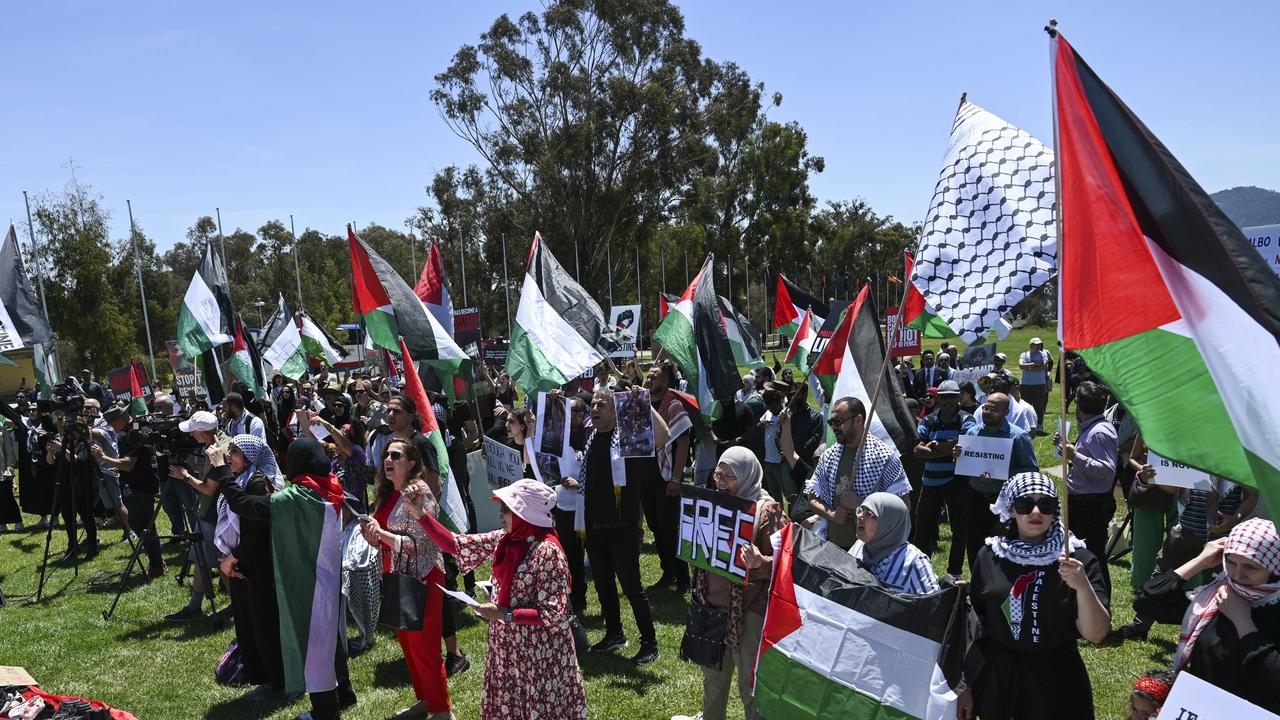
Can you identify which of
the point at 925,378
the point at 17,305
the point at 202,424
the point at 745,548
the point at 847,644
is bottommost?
the point at 847,644

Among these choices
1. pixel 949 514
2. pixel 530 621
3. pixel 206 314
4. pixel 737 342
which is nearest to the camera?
pixel 530 621

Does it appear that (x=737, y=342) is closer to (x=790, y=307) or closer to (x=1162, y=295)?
(x=790, y=307)

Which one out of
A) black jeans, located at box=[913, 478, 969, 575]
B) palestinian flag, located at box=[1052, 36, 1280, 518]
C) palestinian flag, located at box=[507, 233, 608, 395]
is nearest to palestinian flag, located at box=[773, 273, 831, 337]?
palestinian flag, located at box=[507, 233, 608, 395]

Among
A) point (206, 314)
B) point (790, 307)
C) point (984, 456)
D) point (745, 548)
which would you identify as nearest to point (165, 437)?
point (206, 314)

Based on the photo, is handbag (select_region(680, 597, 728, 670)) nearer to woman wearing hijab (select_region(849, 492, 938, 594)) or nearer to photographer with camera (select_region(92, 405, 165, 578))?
woman wearing hijab (select_region(849, 492, 938, 594))

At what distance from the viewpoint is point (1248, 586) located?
349 cm

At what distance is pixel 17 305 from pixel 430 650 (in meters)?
10.1

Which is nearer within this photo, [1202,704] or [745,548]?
[1202,704]

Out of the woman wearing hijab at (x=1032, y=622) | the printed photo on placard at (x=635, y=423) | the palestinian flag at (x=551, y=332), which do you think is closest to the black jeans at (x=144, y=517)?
the palestinian flag at (x=551, y=332)

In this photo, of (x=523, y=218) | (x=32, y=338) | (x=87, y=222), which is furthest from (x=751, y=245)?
(x=32, y=338)

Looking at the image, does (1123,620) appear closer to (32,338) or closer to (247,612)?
(247,612)

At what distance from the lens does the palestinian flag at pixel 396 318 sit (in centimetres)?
980

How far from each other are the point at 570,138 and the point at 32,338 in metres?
35.8

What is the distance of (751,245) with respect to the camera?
194 feet
